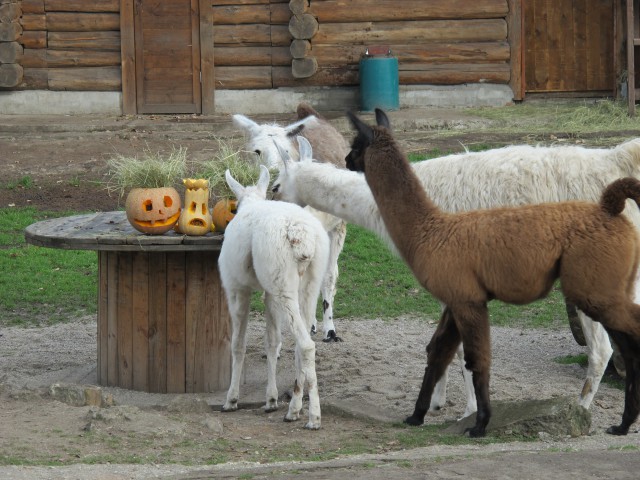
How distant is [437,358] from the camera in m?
6.43

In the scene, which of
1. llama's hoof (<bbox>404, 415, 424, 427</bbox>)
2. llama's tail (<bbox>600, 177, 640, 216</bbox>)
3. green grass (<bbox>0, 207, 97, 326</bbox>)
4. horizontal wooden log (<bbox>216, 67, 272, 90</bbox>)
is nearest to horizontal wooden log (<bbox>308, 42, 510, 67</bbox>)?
horizontal wooden log (<bbox>216, 67, 272, 90</bbox>)

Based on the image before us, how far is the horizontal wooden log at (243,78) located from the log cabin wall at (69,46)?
60.4 inches

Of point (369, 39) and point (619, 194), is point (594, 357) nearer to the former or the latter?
point (619, 194)

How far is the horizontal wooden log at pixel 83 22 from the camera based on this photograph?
56.2 feet

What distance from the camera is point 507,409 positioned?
6188 millimetres

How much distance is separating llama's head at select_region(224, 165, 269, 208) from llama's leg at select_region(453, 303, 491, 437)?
5.47 ft

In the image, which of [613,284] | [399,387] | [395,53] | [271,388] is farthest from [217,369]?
[395,53]

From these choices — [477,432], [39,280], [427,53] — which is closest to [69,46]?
[427,53]

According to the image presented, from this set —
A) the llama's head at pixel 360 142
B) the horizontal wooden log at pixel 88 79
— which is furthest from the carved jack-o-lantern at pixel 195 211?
the horizontal wooden log at pixel 88 79

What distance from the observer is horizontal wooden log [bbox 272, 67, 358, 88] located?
17.1 meters

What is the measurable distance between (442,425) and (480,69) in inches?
448

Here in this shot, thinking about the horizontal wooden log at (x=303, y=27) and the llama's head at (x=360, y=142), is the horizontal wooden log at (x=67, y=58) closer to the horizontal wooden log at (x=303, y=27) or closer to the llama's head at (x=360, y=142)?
the horizontal wooden log at (x=303, y=27)

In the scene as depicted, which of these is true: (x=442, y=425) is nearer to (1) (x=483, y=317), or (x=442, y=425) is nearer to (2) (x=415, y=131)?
(1) (x=483, y=317)

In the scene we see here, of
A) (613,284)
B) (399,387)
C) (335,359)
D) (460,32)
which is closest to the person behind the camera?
(613,284)
